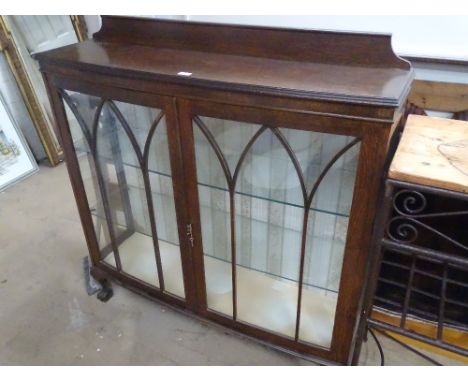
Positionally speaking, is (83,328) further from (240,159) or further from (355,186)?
(355,186)

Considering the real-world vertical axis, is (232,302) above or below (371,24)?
below

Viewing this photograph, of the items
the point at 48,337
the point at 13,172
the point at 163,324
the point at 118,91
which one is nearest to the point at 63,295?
the point at 48,337

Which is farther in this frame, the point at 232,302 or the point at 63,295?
the point at 63,295

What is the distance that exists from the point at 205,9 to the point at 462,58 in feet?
2.79

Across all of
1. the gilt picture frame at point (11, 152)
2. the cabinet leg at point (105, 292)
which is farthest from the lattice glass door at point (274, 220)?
the gilt picture frame at point (11, 152)

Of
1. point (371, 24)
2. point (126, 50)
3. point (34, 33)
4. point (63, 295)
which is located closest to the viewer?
point (126, 50)

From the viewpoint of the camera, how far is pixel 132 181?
1.24 metres

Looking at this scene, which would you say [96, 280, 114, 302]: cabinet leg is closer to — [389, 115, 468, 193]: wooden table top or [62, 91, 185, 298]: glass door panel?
[62, 91, 185, 298]: glass door panel

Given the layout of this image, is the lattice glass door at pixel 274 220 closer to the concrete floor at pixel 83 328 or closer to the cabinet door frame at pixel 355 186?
the cabinet door frame at pixel 355 186

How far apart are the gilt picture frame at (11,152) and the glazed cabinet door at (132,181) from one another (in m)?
1.19

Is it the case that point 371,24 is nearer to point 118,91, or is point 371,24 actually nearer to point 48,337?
point 118,91

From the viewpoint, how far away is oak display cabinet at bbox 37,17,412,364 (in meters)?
0.81

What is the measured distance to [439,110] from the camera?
49.4 inches

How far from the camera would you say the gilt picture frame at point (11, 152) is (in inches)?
87.8
